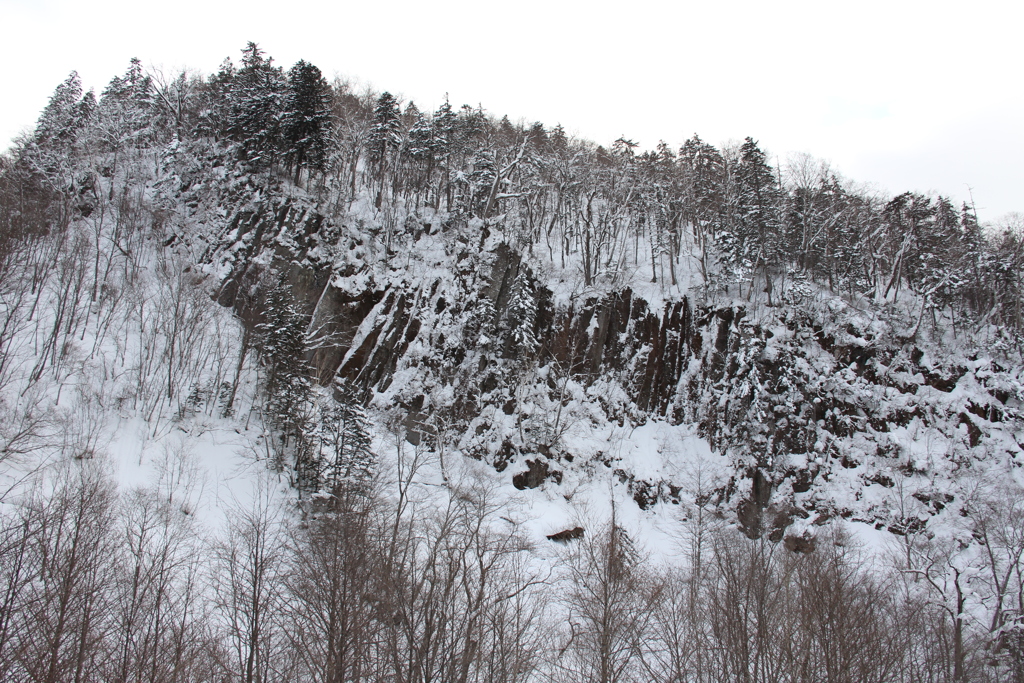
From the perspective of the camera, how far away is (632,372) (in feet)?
104

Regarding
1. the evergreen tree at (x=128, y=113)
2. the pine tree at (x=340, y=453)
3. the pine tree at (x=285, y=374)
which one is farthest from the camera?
the evergreen tree at (x=128, y=113)

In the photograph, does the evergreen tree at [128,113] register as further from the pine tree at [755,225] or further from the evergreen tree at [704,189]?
the pine tree at [755,225]

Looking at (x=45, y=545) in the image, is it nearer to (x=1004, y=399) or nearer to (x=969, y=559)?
(x=969, y=559)

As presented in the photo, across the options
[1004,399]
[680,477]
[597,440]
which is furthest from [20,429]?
[1004,399]

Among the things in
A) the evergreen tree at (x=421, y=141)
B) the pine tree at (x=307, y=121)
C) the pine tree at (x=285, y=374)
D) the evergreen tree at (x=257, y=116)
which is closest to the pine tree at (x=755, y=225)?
the evergreen tree at (x=421, y=141)

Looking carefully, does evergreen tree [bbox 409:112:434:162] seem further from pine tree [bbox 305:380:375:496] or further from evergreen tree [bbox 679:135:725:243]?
pine tree [bbox 305:380:375:496]

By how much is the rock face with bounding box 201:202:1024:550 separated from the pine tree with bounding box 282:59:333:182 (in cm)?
496

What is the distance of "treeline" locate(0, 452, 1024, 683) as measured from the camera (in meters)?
12.8

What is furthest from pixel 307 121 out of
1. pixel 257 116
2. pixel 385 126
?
pixel 385 126

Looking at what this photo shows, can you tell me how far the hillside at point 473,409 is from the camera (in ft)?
48.6

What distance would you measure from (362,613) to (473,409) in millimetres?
15701

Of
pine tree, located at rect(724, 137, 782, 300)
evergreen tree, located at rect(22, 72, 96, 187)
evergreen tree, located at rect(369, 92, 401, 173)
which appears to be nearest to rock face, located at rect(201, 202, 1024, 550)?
pine tree, located at rect(724, 137, 782, 300)

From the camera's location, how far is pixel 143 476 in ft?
65.3

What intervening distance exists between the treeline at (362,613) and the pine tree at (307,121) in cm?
2551
